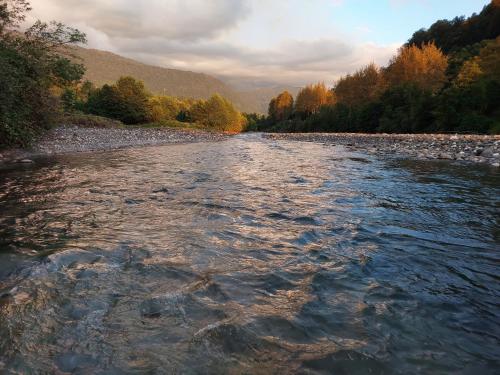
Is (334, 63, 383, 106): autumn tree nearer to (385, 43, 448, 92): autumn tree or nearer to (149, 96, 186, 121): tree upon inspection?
(385, 43, 448, 92): autumn tree

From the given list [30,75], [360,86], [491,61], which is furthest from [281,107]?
[30,75]

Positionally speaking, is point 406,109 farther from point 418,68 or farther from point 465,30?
point 465,30

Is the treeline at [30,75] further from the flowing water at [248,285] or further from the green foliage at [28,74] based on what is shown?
the flowing water at [248,285]

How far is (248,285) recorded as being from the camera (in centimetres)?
471

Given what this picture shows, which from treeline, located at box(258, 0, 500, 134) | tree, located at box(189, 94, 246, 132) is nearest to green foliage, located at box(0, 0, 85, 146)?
treeline, located at box(258, 0, 500, 134)

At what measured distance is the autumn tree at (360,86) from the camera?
7912cm

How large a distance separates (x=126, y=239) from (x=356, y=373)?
4506 mm

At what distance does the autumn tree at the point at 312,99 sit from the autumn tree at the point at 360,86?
3079cm

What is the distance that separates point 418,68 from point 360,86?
2067 centimetres

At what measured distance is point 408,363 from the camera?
319 centimetres

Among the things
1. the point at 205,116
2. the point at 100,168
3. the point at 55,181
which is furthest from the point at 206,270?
the point at 205,116

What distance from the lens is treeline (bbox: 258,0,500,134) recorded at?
139 ft

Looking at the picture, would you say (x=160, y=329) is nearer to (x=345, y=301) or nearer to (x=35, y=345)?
(x=35, y=345)

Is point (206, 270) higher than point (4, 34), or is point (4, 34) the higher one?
point (4, 34)
